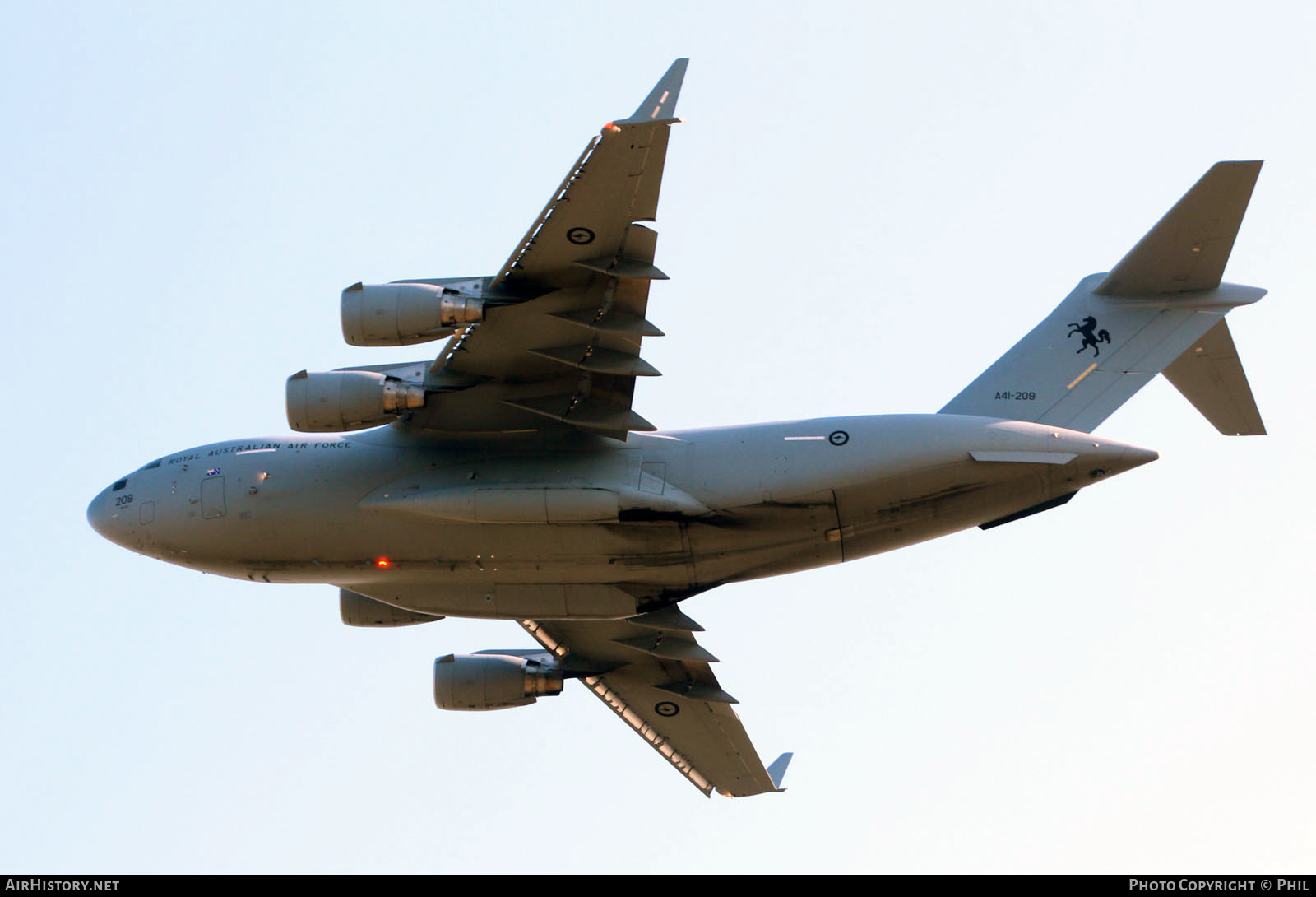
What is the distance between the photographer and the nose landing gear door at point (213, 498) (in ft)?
46.6

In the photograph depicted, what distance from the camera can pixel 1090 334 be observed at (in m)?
14.8

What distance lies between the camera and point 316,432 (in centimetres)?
1405

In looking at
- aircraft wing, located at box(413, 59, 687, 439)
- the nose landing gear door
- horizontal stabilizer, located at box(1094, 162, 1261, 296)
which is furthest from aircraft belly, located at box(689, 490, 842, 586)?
the nose landing gear door

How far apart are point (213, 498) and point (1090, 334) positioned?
26.9 feet

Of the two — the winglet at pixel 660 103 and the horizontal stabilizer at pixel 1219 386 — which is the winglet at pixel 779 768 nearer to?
the horizontal stabilizer at pixel 1219 386

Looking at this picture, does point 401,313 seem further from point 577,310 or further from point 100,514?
point 100,514

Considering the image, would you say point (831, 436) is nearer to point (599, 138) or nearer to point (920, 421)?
point (920, 421)

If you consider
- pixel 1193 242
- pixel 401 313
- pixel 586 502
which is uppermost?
pixel 1193 242

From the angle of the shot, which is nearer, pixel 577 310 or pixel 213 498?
pixel 577 310

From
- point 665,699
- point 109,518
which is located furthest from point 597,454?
point 109,518

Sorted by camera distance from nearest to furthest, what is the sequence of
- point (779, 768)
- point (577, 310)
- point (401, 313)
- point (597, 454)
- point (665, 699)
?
point (401, 313)
point (577, 310)
point (597, 454)
point (665, 699)
point (779, 768)

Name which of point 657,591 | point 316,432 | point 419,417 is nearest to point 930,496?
point 657,591

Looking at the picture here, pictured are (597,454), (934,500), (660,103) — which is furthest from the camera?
(597,454)

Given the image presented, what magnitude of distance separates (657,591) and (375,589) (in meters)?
2.64
